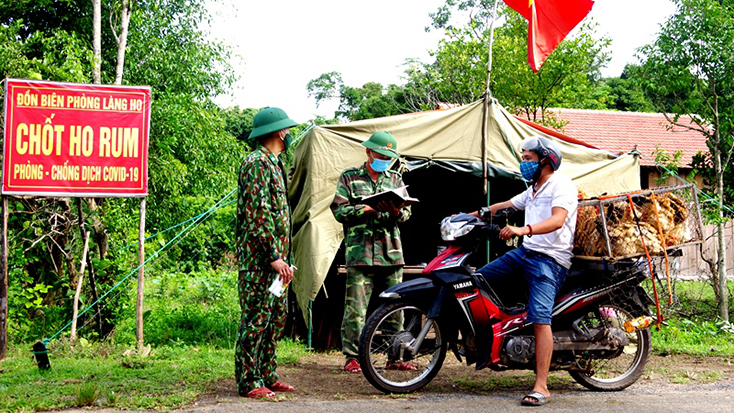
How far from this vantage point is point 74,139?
234 inches

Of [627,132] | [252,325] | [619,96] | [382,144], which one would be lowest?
[252,325]

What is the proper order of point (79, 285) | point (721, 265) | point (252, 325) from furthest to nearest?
point (721, 265) → point (79, 285) → point (252, 325)

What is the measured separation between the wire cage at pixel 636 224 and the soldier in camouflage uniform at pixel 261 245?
210 centimetres

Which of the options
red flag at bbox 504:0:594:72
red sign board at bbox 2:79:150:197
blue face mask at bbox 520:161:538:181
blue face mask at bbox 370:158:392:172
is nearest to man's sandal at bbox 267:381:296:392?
blue face mask at bbox 370:158:392:172

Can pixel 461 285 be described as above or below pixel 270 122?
below

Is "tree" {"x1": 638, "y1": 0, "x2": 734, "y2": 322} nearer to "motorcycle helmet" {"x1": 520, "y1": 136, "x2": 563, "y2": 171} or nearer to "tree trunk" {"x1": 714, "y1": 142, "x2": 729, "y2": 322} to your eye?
"tree trunk" {"x1": 714, "y1": 142, "x2": 729, "y2": 322}

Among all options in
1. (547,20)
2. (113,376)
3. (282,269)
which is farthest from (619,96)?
(113,376)

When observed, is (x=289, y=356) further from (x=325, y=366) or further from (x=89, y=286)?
(x=89, y=286)

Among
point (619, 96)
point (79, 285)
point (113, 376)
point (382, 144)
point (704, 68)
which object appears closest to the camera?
point (113, 376)

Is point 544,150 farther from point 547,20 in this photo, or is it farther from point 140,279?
point 140,279

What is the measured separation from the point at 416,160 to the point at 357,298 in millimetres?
1915

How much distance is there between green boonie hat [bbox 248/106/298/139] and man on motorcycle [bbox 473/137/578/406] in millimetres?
1486

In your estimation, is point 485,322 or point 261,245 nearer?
point 261,245

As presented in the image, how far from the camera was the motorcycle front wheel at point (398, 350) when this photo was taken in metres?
4.54
